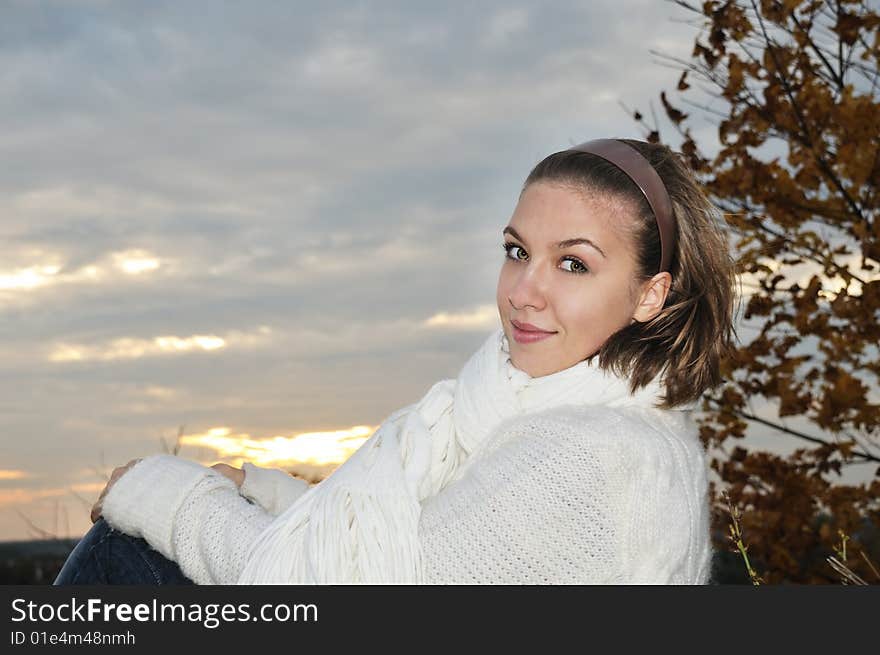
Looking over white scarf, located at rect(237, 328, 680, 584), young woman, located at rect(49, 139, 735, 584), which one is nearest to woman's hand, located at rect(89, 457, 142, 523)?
young woman, located at rect(49, 139, 735, 584)

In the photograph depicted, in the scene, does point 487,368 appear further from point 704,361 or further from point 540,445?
point 704,361

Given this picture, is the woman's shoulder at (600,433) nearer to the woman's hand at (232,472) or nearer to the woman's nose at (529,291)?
the woman's nose at (529,291)

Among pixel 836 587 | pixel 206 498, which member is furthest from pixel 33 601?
pixel 836 587

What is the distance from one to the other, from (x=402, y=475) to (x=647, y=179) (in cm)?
99

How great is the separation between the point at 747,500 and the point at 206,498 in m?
4.08

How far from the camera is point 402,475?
238 cm

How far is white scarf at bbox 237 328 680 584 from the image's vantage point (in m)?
2.27

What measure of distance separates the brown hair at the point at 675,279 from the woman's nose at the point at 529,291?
0.22m

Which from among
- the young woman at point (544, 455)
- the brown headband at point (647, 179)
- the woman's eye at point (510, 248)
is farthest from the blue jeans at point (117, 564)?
the brown headband at point (647, 179)

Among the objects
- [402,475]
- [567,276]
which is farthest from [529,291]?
[402,475]

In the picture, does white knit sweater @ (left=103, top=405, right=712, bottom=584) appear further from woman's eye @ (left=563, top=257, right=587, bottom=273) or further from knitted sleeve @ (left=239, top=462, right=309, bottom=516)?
knitted sleeve @ (left=239, top=462, right=309, bottom=516)

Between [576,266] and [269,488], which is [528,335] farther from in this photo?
[269,488]

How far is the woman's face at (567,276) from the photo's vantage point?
8.07ft

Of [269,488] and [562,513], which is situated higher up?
[269,488]
